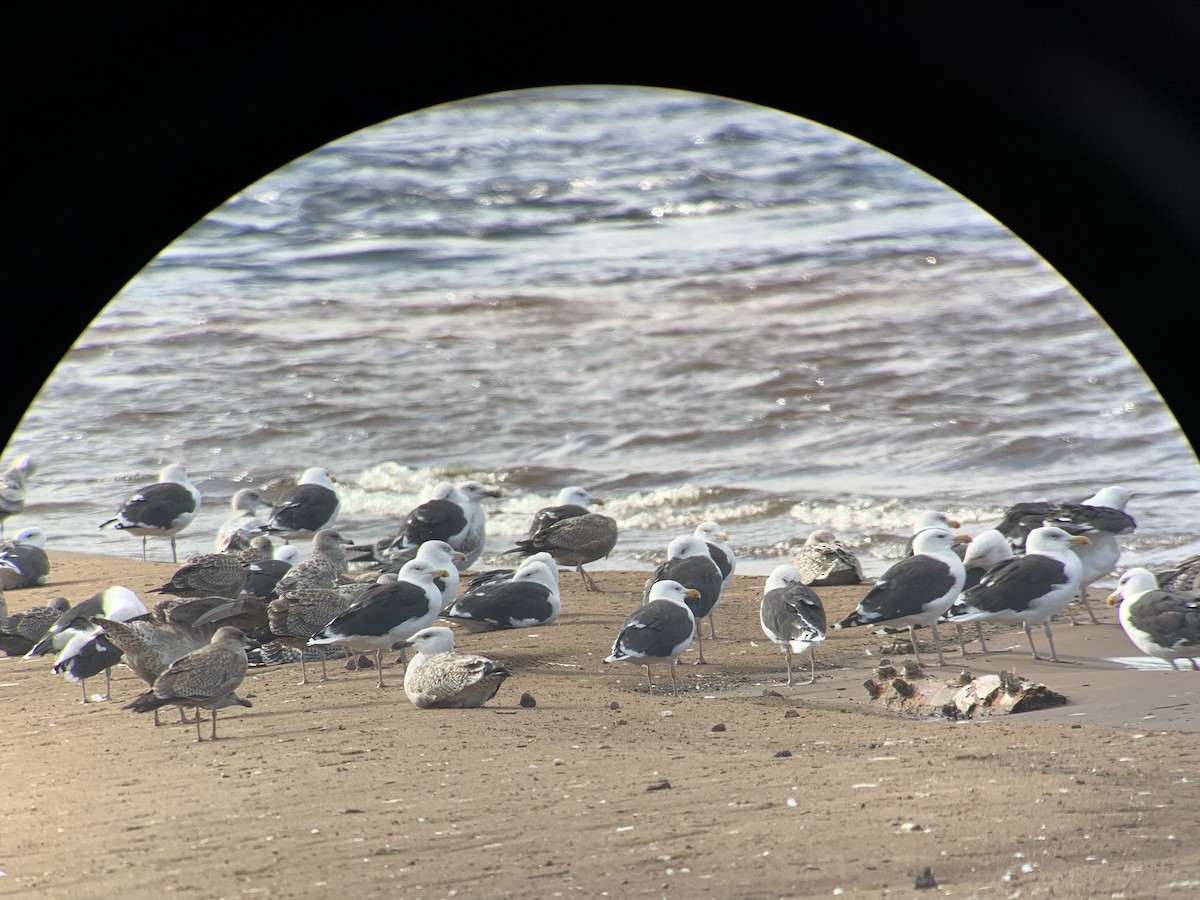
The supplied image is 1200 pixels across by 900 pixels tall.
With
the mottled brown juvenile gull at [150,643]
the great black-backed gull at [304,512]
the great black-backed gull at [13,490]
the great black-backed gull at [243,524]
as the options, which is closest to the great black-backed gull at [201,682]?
the mottled brown juvenile gull at [150,643]

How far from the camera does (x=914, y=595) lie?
644 centimetres

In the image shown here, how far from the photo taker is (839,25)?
2.98m

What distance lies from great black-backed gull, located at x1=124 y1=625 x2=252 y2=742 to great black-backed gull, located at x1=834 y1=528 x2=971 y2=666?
3.08 metres

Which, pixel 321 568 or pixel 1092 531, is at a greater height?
pixel 321 568

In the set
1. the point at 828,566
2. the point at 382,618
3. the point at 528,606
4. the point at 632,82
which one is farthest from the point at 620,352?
the point at 632,82

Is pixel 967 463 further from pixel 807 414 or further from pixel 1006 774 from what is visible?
pixel 1006 774

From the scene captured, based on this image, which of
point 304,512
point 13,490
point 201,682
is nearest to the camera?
point 201,682

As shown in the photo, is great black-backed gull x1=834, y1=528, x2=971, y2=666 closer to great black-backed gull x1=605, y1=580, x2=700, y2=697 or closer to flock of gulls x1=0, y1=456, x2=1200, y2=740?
flock of gulls x1=0, y1=456, x2=1200, y2=740

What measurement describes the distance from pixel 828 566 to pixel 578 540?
164cm

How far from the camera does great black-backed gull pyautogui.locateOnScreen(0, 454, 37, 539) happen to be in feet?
34.7

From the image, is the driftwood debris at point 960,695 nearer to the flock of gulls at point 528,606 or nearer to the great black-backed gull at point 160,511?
the flock of gulls at point 528,606

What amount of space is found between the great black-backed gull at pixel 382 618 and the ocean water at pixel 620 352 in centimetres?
199

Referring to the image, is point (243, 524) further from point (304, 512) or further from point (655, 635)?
point (655, 635)

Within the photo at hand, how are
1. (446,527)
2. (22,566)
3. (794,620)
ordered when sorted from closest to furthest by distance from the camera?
1. (794,620)
2. (446,527)
3. (22,566)
